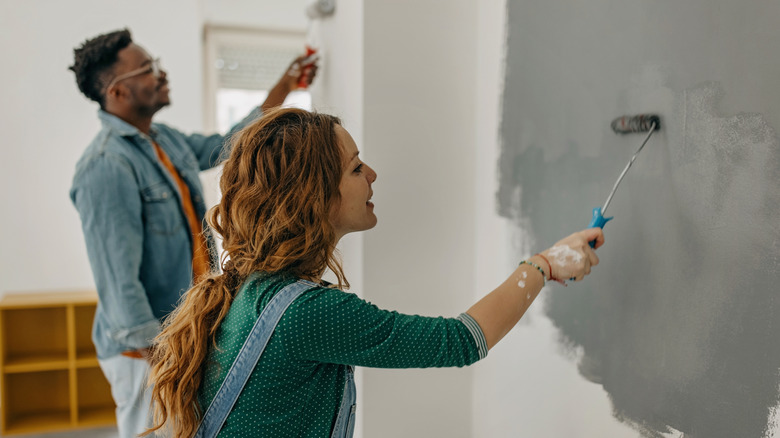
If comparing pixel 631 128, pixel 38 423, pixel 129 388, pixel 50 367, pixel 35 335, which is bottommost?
pixel 38 423

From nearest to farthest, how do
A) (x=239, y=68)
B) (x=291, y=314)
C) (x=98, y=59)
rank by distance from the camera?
(x=291, y=314), (x=98, y=59), (x=239, y=68)

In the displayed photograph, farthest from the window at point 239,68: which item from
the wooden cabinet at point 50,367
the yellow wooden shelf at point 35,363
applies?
the yellow wooden shelf at point 35,363

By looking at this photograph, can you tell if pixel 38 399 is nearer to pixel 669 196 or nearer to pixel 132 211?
pixel 132 211

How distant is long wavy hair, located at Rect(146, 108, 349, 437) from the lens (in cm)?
98

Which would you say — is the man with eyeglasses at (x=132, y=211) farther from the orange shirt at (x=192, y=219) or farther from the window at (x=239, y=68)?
the window at (x=239, y=68)

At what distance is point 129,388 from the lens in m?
1.71

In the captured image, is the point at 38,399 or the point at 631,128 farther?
the point at 38,399

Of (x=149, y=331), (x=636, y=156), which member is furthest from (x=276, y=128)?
(x=149, y=331)

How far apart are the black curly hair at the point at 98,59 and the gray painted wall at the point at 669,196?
118 cm

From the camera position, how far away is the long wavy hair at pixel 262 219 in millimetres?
984

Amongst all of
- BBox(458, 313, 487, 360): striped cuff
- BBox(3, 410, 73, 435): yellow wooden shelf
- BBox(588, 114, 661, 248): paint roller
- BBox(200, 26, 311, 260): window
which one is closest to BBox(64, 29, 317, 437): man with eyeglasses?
BBox(458, 313, 487, 360): striped cuff

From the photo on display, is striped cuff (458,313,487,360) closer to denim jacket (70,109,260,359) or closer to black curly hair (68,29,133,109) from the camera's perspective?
denim jacket (70,109,260,359)

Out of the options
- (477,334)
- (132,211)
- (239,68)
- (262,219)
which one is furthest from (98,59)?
(239,68)

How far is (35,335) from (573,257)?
3035mm
